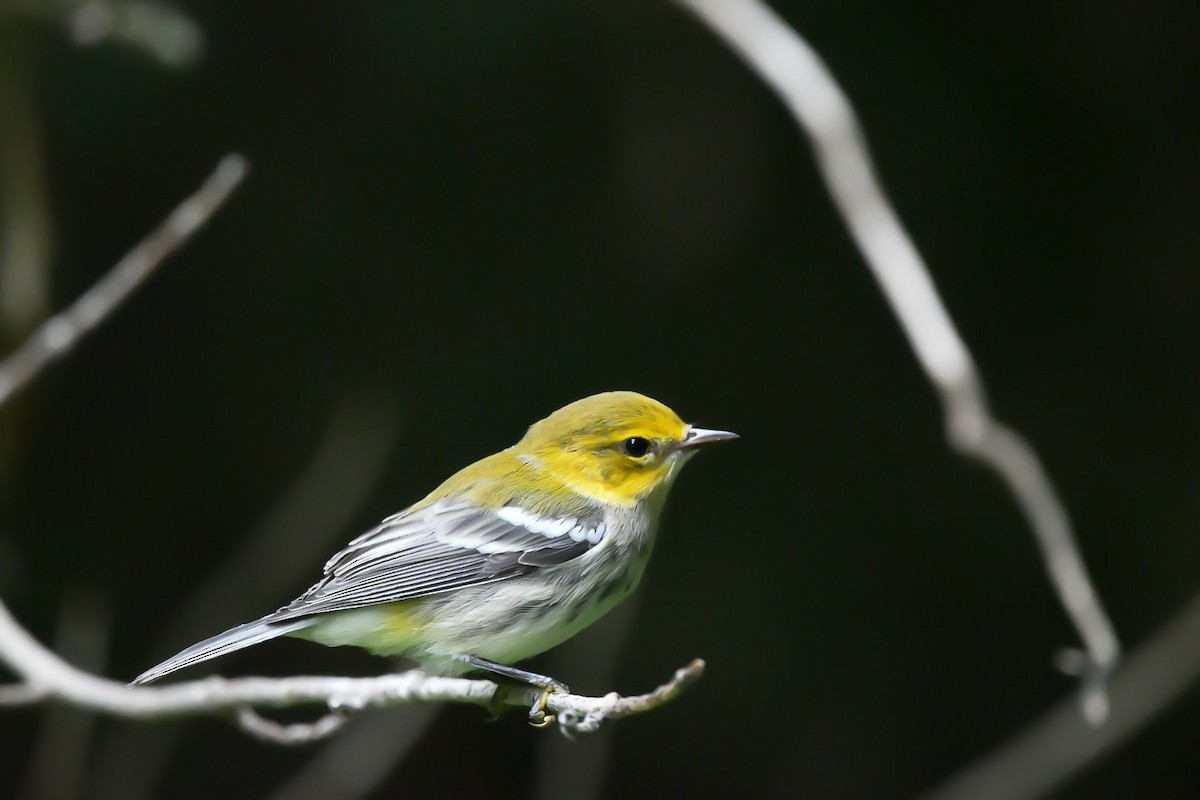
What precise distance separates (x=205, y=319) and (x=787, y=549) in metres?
2.22

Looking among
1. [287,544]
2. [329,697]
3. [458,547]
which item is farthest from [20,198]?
[329,697]

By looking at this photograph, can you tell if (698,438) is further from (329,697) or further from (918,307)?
(329,697)

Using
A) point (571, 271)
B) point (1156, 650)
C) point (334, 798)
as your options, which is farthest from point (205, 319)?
point (1156, 650)

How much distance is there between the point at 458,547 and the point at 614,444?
0.36m

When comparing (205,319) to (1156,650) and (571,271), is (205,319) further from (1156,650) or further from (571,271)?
(1156,650)

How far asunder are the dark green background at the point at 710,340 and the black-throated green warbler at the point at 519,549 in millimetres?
1810

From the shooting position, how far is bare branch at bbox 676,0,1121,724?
1.92m

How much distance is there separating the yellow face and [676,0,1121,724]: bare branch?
469 mm

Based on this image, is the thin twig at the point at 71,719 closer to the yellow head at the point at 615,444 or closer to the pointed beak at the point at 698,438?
the yellow head at the point at 615,444

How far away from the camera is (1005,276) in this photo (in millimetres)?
4605

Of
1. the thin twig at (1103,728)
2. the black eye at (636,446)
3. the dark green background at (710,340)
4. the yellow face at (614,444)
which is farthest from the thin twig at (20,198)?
the thin twig at (1103,728)

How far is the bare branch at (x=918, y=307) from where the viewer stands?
1922mm

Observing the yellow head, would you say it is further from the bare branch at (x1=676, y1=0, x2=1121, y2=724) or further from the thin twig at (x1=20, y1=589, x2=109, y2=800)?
the thin twig at (x1=20, y1=589, x2=109, y2=800)

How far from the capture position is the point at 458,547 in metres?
2.35
